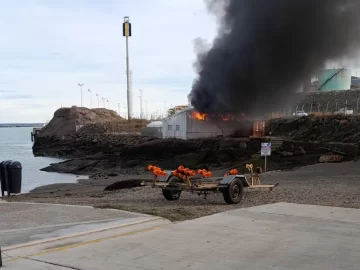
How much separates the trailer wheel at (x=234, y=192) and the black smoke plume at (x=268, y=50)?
2473 cm

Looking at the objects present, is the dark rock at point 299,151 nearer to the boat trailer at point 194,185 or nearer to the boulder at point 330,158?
the boulder at point 330,158

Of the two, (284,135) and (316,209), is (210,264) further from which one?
(284,135)

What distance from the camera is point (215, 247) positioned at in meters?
5.93

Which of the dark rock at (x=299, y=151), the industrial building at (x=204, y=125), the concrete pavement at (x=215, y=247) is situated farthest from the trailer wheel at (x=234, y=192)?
the industrial building at (x=204, y=125)

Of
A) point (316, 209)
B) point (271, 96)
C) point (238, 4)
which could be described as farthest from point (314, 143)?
point (316, 209)

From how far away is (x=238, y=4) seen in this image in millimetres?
39281

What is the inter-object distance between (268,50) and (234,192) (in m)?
30.3

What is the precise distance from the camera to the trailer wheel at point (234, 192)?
→ 990 centimetres

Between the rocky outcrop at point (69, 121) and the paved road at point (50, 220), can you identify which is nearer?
the paved road at point (50, 220)

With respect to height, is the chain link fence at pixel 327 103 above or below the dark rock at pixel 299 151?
above

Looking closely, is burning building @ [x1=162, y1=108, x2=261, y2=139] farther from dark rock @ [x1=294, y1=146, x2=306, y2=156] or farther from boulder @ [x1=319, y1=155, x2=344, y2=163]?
boulder @ [x1=319, y1=155, x2=344, y2=163]

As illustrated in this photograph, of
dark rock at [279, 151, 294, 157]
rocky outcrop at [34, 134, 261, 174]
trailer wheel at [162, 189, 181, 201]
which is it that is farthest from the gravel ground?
rocky outcrop at [34, 134, 261, 174]

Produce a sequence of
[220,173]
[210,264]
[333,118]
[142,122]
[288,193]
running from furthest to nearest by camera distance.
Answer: [142,122] < [333,118] < [220,173] < [288,193] < [210,264]

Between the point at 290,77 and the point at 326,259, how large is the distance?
114 feet
